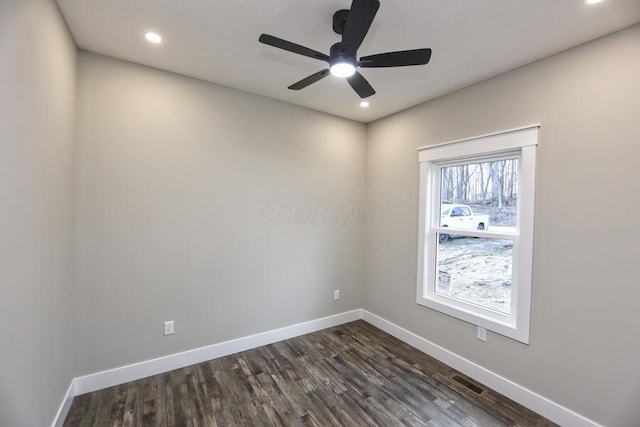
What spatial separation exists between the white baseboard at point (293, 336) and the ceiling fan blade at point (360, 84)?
253 cm

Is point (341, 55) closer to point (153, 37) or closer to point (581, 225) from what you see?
point (153, 37)

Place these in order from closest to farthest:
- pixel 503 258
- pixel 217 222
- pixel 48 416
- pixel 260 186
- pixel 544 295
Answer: pixel 48 416, pixel 544 295, pixel 503 258, pixel 217 222, pixel 260 186

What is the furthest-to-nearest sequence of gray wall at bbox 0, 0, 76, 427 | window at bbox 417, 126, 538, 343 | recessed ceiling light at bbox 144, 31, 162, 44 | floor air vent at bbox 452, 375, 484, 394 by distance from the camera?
1. floor air vent at bbox 452, 375, 484, 394
2. window at bbox 417, 126, 538, 343
3. recessed ceiling light at bbox 144, 31, 162, 44
4. gray wall at bbox 0, 0, 76, 427

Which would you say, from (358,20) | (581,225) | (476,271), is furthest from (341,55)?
(476,271)

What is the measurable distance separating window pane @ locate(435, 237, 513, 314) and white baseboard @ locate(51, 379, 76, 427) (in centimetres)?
324

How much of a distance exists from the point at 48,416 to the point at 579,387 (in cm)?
345

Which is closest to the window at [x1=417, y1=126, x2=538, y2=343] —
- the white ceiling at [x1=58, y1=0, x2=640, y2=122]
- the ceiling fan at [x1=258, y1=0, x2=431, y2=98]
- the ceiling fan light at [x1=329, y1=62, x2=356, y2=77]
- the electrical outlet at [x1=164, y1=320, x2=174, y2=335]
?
the white ceiling at [x1=58, y1=0, x2=640, y2=122]

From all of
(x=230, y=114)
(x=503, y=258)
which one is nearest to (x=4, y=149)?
(x=230, y=114)

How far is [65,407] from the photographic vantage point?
1.97 metres

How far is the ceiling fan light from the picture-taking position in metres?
1.64

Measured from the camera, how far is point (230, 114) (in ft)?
9.24

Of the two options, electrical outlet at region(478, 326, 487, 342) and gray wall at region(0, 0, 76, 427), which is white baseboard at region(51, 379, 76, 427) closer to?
gray wall at region(0, 0, 76, 427)

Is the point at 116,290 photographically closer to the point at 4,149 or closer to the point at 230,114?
the point at 4,149

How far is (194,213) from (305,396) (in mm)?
1865
